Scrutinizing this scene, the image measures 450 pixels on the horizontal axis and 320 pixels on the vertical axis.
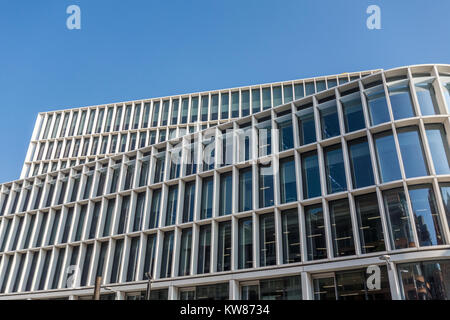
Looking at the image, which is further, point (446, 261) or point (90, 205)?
point (90, 205)

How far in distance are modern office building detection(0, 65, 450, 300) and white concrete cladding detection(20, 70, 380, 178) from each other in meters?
17.6

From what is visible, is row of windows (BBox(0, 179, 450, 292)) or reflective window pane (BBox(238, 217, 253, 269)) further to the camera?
reflective window pane (BBox(238, 217, 253, 269))

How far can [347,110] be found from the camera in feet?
82.1

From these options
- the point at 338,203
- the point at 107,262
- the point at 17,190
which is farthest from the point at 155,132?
the point at 338,203

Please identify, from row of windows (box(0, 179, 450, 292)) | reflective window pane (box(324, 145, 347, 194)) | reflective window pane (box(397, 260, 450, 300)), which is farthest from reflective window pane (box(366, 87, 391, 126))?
reflective window pane (box(397, 260, 450, 300))

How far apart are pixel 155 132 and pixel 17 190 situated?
19.8 metres

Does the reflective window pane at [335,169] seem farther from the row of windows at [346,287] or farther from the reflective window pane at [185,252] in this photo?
the reflective window pane at [185,252]

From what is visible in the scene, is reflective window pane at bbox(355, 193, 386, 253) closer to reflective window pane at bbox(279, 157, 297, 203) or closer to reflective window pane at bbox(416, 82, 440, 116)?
reflective window pane at bbox(279, 157, 297, 203)

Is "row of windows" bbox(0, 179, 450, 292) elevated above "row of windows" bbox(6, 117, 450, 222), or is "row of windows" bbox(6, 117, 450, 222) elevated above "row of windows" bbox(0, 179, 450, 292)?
"row of windows" bbox(6, 117, 450, 222)

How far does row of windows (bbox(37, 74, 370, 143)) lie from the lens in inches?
2052

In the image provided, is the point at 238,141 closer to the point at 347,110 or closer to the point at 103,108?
the point at 347,110

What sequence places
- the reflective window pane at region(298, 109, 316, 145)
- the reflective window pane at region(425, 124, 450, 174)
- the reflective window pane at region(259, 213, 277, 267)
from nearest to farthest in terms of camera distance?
the reflective window pane at region(425, 124, 450, 174)
the reflective window pane at region(259, 213, 277, 267)
the reflective window pane at region(298, 109, 316, 145)

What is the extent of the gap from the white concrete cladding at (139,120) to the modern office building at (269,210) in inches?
694

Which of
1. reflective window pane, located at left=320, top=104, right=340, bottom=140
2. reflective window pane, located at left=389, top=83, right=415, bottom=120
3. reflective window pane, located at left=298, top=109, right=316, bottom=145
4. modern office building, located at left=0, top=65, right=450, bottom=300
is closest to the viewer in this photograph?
modern office building, located at left=0, top=65, right=450, bottom=300
